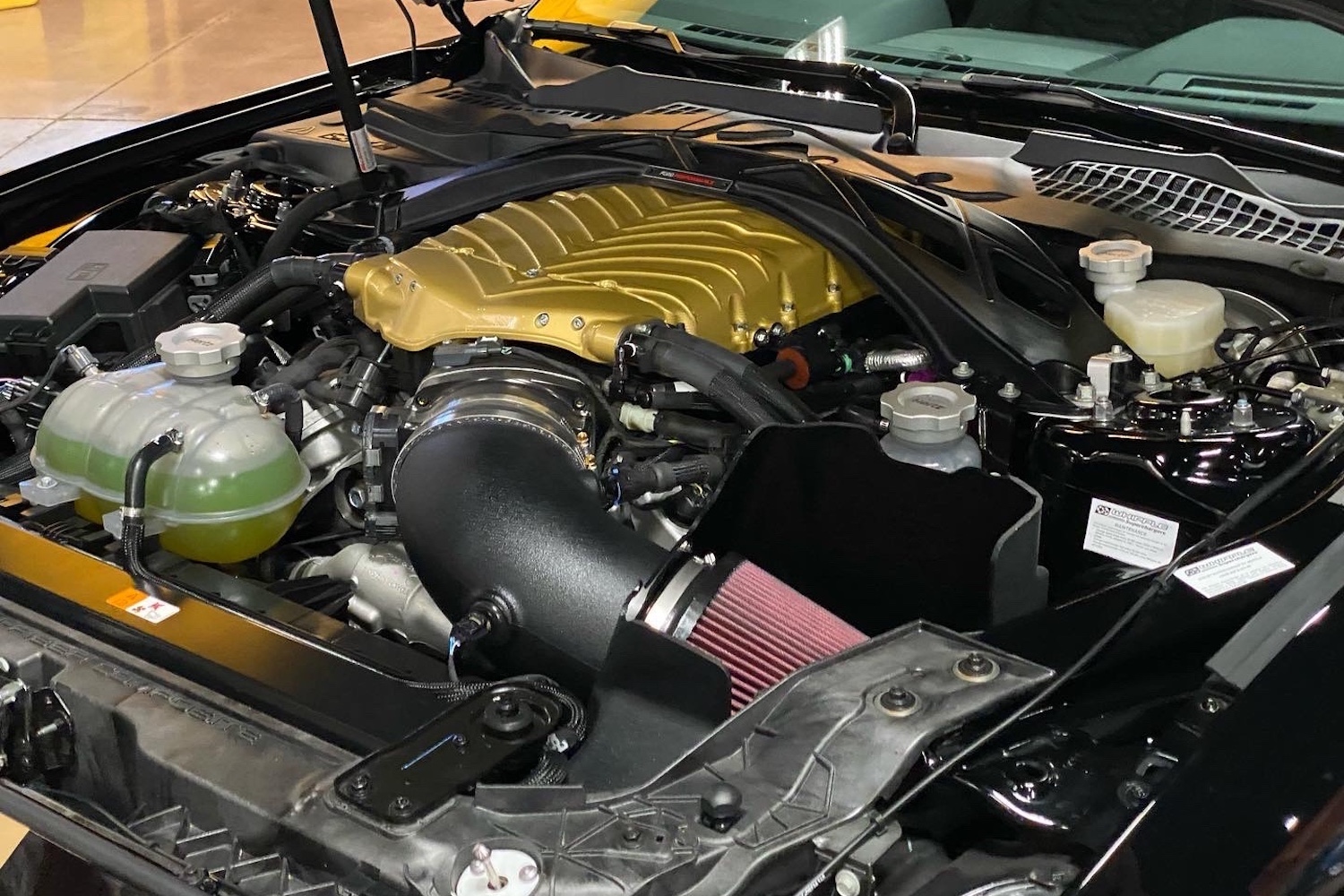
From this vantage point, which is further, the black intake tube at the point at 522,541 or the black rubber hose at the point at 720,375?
the black rubber hose at the point at 720,375

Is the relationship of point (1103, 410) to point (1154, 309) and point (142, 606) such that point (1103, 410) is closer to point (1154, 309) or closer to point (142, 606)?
point (1154, 309)

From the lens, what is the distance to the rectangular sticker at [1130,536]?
1282mm

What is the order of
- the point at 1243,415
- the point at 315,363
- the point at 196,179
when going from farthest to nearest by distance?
the point at 196,179, the point at 315,363, the point at 1243,415

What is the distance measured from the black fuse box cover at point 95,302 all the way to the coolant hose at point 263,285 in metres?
0.11

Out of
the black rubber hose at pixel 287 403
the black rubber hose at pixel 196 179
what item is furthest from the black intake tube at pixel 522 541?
the black rubber hose at pixel 196 179

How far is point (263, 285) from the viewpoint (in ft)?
5.95

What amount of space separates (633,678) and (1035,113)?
3.23ft

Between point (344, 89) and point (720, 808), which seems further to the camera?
point (344, 89)

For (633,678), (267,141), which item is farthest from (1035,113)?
(267,141)

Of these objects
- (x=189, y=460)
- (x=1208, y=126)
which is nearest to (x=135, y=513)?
(x=189, y=460)

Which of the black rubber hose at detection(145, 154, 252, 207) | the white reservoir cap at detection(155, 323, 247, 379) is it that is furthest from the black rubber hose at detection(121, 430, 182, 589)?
the black rubber hose at detection(145, 154, 252, 207)

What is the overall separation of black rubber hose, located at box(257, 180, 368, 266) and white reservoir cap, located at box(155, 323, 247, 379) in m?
0.29

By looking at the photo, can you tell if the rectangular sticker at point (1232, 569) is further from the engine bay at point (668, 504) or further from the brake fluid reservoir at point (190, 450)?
the brake fluid reservoir at point (190, 450)

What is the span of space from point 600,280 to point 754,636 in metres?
0.57
